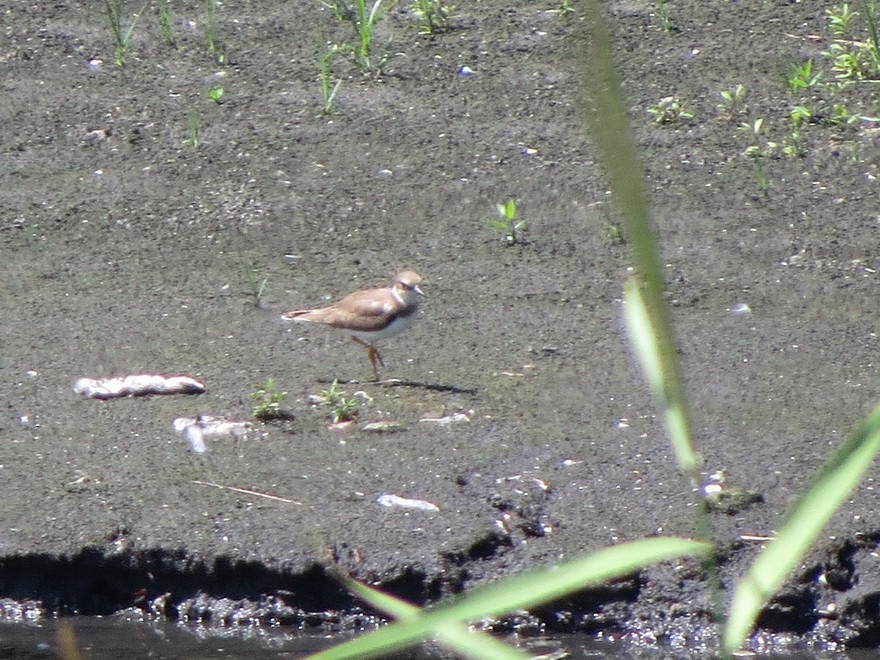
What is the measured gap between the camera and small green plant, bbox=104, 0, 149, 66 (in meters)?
9.20

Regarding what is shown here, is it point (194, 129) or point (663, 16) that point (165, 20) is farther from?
point (663, 16)

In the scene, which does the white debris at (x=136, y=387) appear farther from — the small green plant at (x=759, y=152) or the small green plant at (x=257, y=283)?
the small green plant at (x=759, y=152)

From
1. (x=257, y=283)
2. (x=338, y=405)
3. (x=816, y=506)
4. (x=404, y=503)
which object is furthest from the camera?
(x=257, y=283)

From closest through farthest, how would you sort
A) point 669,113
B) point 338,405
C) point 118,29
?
point 338,405 < point 669,113 < point 118,29

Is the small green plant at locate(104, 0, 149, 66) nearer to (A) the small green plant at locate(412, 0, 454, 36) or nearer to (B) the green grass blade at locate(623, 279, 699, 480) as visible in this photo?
(A) the small green plant at locate(412, 0, 454, 36)

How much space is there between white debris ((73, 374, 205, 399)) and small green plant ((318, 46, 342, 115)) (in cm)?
319

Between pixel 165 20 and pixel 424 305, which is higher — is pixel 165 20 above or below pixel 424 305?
above

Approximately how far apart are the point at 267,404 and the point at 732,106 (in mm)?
4219

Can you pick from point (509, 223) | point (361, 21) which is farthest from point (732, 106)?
point (361, 21)

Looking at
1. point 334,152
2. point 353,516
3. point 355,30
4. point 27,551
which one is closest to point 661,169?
point 334,152

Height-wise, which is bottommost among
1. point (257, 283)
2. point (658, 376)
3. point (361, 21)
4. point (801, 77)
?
point (658, 376)

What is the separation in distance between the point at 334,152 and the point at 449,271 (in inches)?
60.2

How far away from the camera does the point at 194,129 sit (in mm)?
8383

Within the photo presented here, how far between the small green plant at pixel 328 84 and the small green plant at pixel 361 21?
107 mm
